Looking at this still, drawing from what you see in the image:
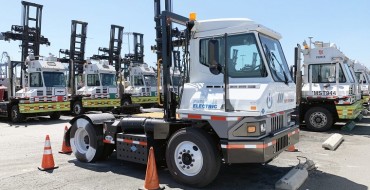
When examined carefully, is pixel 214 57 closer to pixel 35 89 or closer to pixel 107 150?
pixel 107 150

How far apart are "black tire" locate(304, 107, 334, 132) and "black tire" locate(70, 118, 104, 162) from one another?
8.22 metres

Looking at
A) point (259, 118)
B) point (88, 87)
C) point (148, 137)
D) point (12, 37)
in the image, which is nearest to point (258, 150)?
point (259, 118)

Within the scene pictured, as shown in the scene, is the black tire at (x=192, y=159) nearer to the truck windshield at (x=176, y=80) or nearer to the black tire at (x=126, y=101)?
the truck windshield at (x=176, y=80)

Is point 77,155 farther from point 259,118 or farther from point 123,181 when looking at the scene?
point 259,118

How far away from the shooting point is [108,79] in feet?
68.1

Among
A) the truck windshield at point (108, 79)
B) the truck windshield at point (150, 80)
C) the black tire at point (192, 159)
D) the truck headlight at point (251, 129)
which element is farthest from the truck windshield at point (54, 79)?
the truck headlight at point (251, 129)

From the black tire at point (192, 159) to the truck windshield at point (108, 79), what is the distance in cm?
1565

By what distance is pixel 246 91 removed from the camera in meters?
5.09

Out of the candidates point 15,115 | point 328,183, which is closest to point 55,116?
point 15,115

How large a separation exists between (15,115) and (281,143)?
1473 centimetres

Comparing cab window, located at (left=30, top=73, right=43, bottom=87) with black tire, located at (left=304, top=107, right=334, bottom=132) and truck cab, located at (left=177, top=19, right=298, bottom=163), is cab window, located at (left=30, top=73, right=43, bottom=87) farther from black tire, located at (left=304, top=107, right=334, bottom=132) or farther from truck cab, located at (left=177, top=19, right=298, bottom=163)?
truck cab, located at (left=177, top=19, right=298, bottom=163)

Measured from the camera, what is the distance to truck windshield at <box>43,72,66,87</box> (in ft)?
54.9

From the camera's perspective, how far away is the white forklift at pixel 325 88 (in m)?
11.9

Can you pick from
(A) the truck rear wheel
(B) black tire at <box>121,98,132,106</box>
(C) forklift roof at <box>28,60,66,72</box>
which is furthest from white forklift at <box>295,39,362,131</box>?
(B) black tire at <box>121,98,132,106</box>
